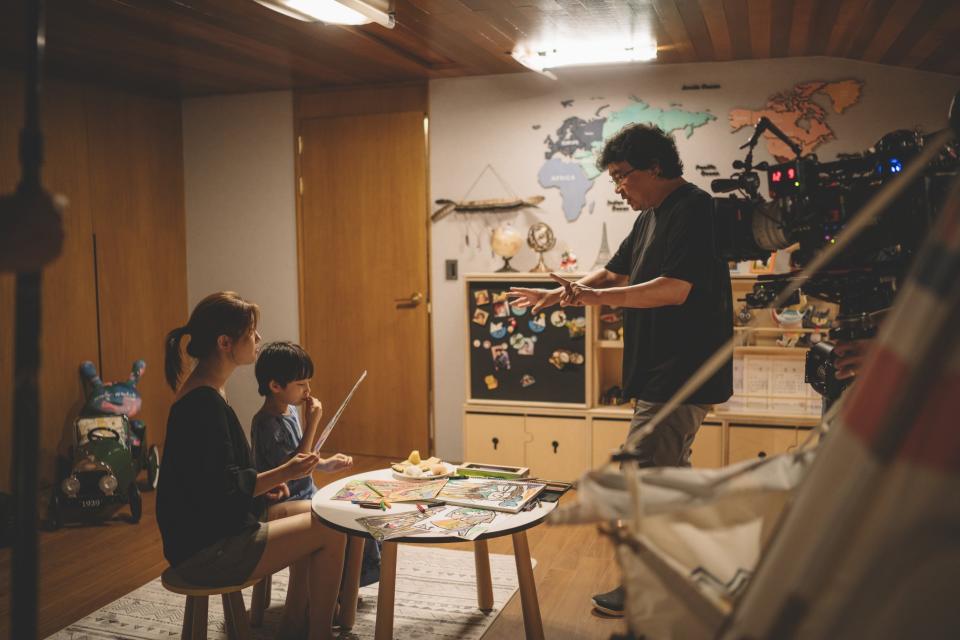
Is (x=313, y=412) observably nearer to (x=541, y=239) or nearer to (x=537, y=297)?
(x=537, y=297)

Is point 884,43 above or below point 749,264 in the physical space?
above

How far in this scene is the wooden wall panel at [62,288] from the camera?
3.96 metres

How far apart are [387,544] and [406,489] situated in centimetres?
25

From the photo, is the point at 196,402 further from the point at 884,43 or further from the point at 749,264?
the point at 884,43

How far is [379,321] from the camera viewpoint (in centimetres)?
475

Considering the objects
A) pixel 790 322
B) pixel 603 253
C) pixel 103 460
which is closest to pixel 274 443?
pixel 103 460

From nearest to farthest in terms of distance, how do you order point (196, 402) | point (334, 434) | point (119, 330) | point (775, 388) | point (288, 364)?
point (196, 402) → point (288, 364) → point (775, 388) → point (119, 330) → point (334, 434)

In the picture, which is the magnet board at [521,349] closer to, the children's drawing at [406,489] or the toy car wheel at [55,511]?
the children's drawing at [406,489]

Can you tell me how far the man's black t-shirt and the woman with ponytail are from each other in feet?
3.60

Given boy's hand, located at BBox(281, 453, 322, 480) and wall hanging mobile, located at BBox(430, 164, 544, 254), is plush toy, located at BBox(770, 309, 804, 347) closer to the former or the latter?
wall hanging mobile, located at BBox(430, 164, 544, 254)

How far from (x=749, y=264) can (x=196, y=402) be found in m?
2.94

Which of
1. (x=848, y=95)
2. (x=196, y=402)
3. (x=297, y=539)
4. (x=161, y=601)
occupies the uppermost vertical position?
(x=848, y=95)

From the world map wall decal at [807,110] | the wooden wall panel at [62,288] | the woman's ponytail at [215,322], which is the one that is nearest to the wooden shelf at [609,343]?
the world map wall decal at [807,110]

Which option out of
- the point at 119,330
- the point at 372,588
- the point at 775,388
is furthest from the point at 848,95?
the point at 119,330
